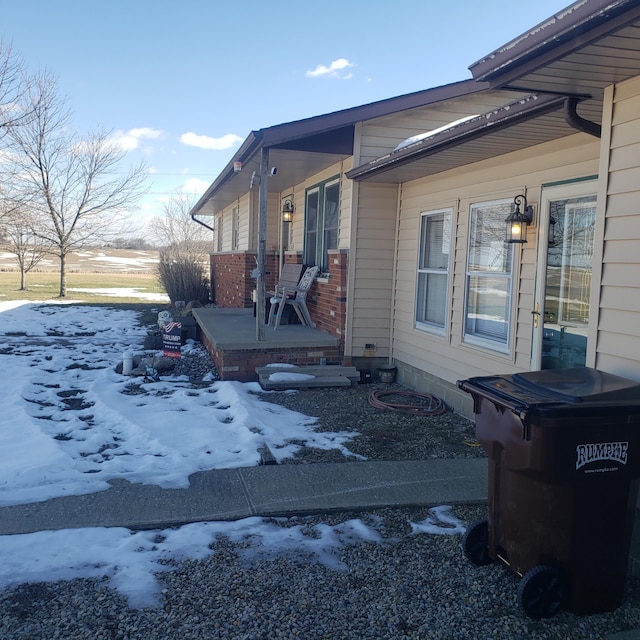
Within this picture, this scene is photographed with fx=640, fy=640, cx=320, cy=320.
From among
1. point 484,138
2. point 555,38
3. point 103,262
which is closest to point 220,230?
point 484,138

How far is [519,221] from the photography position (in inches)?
230

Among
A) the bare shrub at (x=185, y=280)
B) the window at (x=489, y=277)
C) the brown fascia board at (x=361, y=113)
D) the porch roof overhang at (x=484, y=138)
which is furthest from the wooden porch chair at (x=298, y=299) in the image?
the bare shrub at (x=185, y=280)

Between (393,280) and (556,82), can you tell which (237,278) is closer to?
(393,280)

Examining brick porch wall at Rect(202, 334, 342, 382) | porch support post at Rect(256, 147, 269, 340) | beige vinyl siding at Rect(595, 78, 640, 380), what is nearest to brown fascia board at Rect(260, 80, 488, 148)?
porch support post at Rect(256, 147, 269, 340)

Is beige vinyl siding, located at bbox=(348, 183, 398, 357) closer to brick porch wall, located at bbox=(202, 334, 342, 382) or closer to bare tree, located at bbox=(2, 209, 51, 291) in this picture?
brick porch wall, located at bbox=(202, 334, 342, 382)

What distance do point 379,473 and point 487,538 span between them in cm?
154

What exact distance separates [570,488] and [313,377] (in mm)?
5406

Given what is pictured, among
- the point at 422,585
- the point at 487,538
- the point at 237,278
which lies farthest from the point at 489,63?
the point at 237,278

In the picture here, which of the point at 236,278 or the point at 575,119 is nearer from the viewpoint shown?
the point at 575,119

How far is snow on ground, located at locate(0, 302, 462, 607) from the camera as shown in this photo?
3.44m

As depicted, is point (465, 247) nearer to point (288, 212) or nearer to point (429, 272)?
point (429, 272)

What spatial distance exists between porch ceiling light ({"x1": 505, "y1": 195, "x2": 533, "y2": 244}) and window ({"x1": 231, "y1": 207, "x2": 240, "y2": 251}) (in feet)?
33.7

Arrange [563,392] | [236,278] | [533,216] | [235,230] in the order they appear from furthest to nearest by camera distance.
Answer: [235,230]
[236,278]
[533,216]
[563,392]

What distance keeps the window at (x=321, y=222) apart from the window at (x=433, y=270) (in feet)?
6.54
